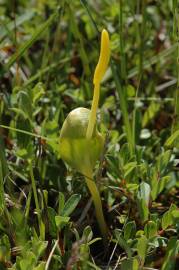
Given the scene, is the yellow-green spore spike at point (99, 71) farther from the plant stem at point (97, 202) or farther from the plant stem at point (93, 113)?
the plant stem at point (97, 202)

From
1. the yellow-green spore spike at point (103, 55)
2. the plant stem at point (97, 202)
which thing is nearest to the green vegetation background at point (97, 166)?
the plant stem at point (97, 202)

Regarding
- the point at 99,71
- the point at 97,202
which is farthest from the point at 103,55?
the point at 97,202

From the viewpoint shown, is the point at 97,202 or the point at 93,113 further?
the point at 97,202

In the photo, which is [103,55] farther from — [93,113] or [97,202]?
[97,202]

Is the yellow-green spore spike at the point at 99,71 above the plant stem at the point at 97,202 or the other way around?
above

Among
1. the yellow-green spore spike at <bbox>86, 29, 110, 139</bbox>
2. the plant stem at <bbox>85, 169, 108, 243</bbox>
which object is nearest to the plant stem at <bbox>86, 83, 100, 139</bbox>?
the yellow-green spore spike at <bbox>86, 29, 110, 139</bbox>

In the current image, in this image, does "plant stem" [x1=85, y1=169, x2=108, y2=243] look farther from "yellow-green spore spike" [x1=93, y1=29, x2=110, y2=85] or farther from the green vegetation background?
"yellow-green spore spike" [x1=93, y1=29, x2=110, y2=85]

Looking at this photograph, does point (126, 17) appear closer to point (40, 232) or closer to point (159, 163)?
point (159, 163)
